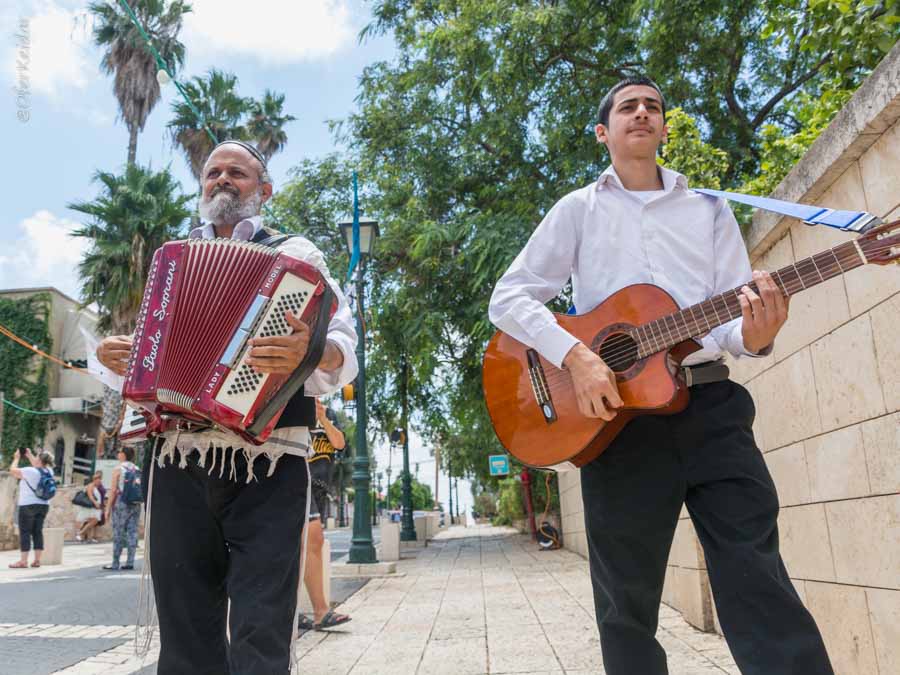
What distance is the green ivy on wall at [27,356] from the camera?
87.8 ft

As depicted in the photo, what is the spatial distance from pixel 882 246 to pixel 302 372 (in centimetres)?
162

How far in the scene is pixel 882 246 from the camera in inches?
73.5

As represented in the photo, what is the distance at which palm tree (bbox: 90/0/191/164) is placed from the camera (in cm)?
2431

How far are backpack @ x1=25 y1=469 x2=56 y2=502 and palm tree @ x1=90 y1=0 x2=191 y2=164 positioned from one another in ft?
49.8

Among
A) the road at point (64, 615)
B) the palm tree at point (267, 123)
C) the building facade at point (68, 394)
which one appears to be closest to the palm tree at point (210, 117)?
the palm tree at point (267, 123)

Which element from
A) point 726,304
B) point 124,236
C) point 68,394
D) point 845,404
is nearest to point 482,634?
point 845,404

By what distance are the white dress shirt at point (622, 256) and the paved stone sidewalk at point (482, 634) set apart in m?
2.32

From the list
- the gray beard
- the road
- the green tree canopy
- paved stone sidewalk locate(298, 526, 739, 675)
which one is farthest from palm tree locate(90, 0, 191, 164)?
the gray beard

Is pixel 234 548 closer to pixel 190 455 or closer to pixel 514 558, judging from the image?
pixel 190 455

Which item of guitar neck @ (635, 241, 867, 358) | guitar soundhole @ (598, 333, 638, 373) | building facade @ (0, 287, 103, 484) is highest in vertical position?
building facade @ (0, 287, 103, 484)

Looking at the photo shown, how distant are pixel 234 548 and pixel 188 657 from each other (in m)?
0.36

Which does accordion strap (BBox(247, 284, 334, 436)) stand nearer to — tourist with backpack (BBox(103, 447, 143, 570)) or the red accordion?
the red accordion

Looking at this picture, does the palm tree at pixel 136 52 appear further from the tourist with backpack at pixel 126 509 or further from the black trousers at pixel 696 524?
the black trousers at pixel 696 524

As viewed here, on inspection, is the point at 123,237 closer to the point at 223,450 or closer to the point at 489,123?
the point at 489,123
